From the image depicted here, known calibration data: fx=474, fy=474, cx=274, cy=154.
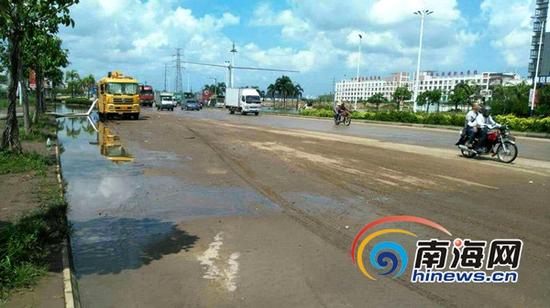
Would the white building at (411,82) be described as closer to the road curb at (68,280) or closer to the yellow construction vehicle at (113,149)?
the yellow construction vehicle at (113,149)

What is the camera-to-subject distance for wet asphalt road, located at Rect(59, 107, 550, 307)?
4.52 meters

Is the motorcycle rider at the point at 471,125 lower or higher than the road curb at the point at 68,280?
higher

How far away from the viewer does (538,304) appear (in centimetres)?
423

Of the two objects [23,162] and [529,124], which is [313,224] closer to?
[23,162]

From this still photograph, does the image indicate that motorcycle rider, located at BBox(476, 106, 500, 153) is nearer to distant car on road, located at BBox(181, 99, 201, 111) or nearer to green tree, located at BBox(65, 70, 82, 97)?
distant car on road, located at BBox(181, 99, 201, 111)

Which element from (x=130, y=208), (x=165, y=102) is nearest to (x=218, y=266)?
(x=130, y=208)

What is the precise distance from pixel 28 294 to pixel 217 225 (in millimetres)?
2864

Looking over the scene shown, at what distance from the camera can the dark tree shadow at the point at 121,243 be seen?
5.29 m

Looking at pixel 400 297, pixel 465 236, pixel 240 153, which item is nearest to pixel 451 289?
pixel 400 297

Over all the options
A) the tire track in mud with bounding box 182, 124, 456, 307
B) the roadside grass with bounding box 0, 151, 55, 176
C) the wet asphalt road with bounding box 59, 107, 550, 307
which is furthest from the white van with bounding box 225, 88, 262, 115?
the tire track in mud with bounding box 182, 124, 456, 307

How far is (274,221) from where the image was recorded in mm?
6938

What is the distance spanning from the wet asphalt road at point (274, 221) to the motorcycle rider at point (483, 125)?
3.16 ft

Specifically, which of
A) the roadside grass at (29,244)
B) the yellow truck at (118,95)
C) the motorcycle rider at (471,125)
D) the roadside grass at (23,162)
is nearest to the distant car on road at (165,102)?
the yellow truck at (118,95)

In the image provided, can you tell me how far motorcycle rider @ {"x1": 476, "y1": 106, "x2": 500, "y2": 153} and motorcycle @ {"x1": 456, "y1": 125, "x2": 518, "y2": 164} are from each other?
0.07 meters
